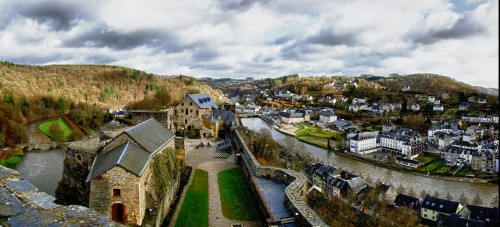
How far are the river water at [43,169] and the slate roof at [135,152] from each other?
931 centimetres

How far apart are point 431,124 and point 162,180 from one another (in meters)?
67.2

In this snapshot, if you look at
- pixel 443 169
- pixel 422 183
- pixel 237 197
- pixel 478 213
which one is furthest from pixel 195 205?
pixel 443 169

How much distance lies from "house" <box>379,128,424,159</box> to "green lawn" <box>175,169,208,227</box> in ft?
133

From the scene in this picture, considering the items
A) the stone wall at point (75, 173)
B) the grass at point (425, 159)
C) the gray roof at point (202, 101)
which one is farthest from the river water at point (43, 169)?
the grass at point (425, 159)

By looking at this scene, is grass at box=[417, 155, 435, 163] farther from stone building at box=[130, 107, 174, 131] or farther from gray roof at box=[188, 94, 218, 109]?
stone building at box=[130, 107, 174, 131]

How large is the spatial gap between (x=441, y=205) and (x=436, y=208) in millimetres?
447

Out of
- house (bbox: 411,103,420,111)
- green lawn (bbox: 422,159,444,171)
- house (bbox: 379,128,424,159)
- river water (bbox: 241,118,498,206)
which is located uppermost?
house (bbox: 411,103,420,111)

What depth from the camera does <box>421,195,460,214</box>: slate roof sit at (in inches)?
1072

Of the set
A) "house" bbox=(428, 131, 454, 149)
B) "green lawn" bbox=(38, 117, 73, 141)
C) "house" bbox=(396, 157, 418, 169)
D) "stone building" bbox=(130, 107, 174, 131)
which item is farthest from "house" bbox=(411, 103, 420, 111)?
"stone building" bbox=(130, 107, 174, 131)

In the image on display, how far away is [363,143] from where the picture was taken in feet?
170

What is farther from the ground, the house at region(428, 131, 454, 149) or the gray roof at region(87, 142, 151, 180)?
the gray roof at region(87, 142, 151, 180)

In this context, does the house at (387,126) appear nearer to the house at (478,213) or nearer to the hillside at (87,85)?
the hillside at (87,85)

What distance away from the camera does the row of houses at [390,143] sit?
49.7m

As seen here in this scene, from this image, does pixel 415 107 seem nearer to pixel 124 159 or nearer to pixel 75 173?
pixel 75 173
